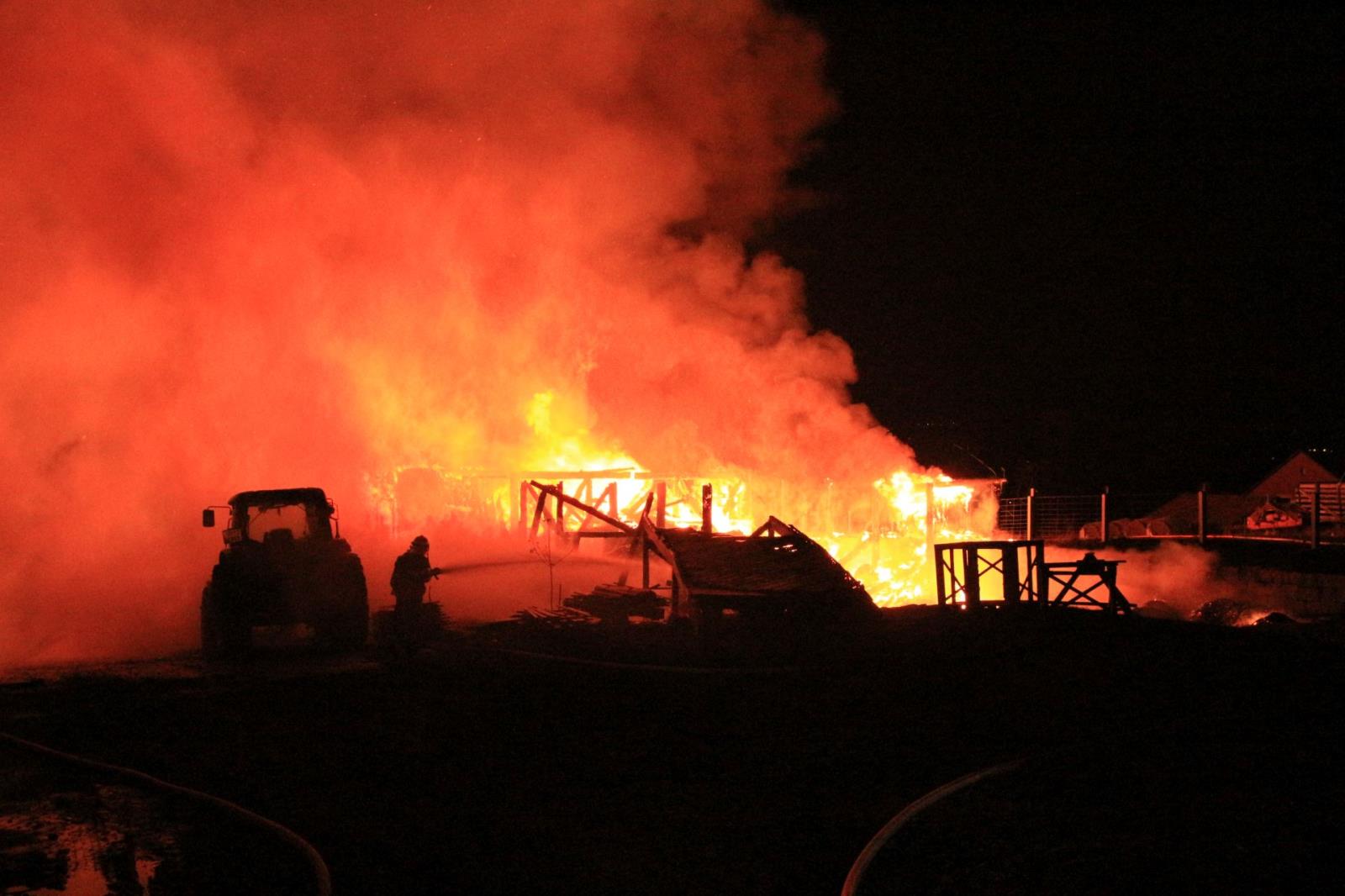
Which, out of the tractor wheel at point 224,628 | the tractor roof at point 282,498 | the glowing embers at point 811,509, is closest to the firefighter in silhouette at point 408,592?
the tractor wheel at point 224,628

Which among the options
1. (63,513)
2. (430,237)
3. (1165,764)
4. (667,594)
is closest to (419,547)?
(667,594)

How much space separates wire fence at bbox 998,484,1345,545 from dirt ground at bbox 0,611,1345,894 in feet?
45.5

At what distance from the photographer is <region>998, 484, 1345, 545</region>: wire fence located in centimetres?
2752

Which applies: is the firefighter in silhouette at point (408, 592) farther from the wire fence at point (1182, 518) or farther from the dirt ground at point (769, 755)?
the wire fence at point (1182, 518)

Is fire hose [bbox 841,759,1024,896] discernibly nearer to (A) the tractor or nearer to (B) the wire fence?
(A) the tractor

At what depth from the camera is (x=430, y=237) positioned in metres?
30.1

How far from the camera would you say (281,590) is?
47.8 feet

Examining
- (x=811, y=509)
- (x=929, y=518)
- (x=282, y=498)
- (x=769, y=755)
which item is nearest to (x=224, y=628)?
(x=282, y=498)

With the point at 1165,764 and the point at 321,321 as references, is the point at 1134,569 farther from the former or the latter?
the point at 321,321

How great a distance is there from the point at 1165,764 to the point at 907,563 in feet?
56.5

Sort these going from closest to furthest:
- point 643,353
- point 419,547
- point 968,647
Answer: point 968,647
point 419,547
point 643,353

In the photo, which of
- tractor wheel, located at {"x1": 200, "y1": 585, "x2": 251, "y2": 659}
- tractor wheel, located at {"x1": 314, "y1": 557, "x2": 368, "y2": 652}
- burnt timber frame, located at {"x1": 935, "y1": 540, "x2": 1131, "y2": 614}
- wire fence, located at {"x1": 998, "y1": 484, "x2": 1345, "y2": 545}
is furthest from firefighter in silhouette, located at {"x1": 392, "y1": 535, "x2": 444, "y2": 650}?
wire fence, located at {"x1": 998, "y1": 484, "x2": 1345, "y2": 545}

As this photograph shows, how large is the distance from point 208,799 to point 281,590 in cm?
750

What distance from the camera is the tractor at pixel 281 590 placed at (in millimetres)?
14367
